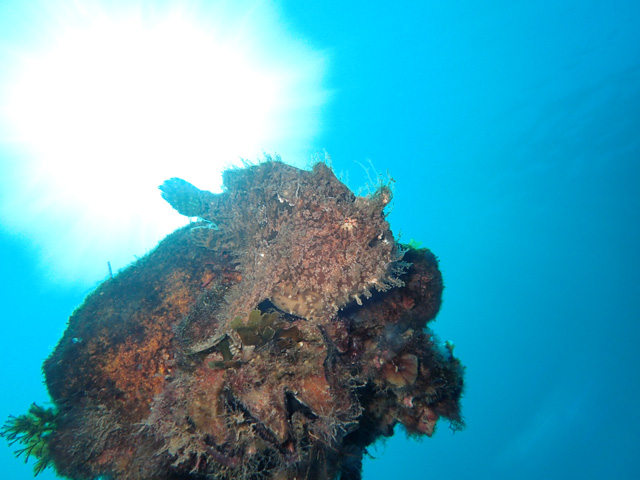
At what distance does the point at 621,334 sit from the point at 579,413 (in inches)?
1080

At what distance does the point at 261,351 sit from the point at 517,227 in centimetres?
9028

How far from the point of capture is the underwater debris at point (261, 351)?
Result: 3.57 m

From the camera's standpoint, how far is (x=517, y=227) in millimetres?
77938

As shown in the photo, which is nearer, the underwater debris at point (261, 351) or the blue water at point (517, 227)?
the underwater debris at point (261, 351)

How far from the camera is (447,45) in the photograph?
5288 cm

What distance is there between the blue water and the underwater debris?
138 ft

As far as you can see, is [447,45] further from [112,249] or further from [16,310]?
[16,310]

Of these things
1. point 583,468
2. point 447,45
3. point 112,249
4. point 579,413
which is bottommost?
point 112,249

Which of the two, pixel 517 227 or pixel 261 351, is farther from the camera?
pixel 517 227

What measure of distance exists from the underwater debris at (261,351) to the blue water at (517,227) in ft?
138

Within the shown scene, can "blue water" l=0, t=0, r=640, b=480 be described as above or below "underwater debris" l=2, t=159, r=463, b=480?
above

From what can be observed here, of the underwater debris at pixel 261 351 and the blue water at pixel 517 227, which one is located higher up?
the blue water at pixel 517 227

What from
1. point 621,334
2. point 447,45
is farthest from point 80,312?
point 621,334

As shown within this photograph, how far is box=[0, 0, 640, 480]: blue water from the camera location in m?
41.4
